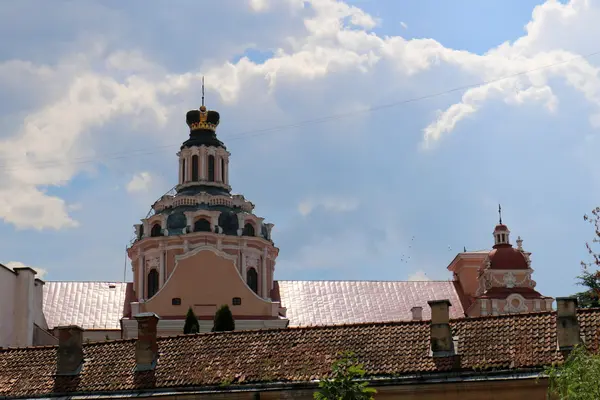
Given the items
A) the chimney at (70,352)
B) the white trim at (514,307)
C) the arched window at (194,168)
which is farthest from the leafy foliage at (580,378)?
the arched window at (194,168)

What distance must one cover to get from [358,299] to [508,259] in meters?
10.4

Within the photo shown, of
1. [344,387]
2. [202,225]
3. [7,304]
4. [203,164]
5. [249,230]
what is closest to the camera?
[344,387]

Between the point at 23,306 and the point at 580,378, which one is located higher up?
the point at 23,306

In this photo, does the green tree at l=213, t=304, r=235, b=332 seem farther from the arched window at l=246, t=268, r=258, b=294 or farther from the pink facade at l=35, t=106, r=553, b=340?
the arched window at l=246, t=268, r=258, b=294

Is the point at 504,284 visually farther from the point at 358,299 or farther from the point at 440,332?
the point at 440,332

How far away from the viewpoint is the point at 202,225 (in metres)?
68.6

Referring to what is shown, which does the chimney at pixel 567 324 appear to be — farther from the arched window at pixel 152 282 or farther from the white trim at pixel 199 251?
the arched window at pixel 152 282

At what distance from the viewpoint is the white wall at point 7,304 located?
50.2 meters

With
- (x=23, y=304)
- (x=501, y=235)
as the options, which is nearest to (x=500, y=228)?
(x=501, y=235)

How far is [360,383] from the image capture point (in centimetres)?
2459

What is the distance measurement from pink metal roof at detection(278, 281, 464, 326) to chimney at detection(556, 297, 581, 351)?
42.9 meters

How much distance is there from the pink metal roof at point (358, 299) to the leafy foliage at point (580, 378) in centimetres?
4815

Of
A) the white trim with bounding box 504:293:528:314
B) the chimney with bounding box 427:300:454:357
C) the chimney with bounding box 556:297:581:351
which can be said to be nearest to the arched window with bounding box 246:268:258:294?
the white trim with bounding box 504:293:528:314

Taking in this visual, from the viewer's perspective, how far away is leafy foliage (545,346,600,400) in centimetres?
2008
